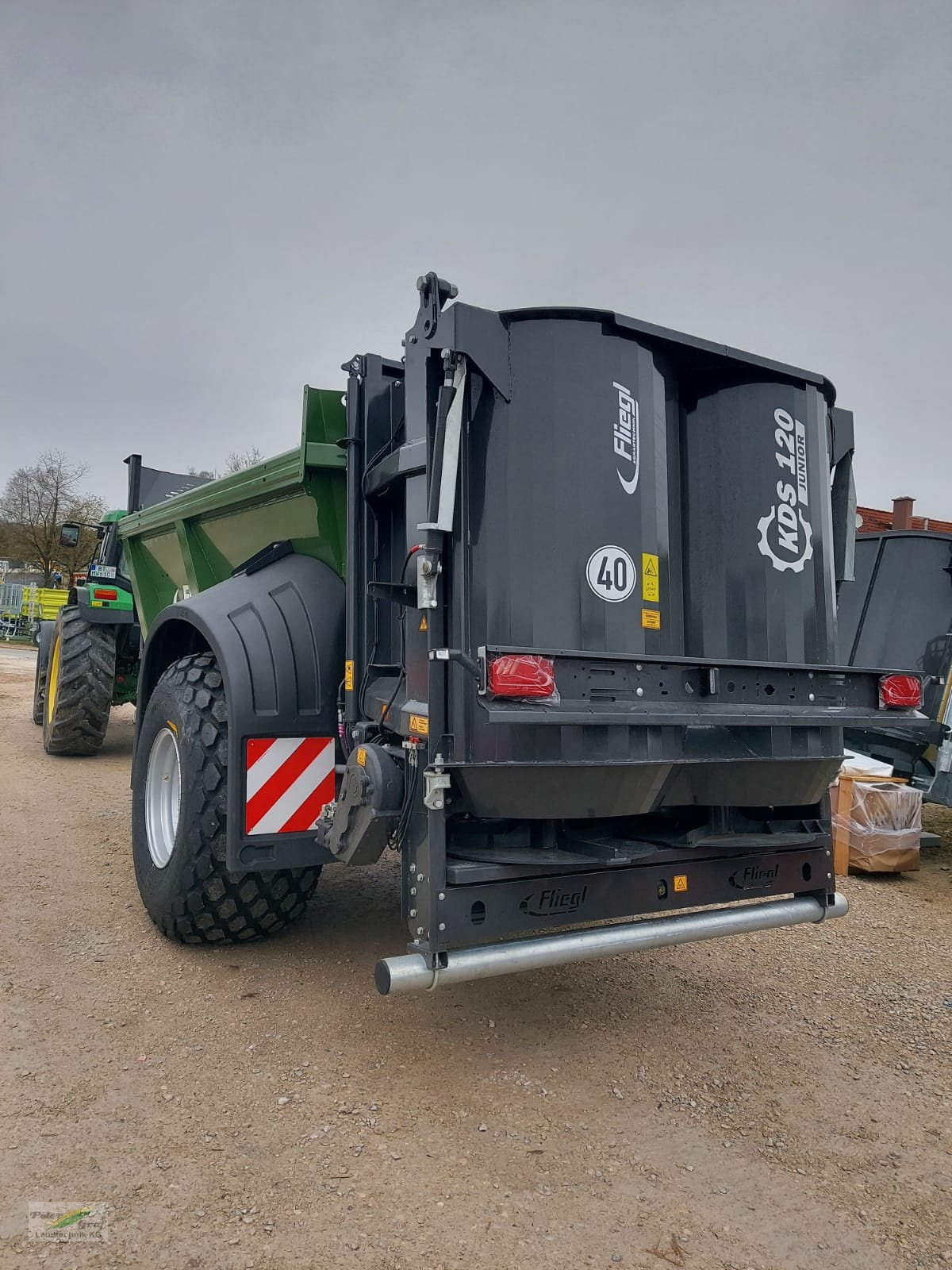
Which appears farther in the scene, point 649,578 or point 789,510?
point 789,510

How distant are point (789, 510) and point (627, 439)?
30.2 inches

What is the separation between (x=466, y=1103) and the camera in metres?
2.68

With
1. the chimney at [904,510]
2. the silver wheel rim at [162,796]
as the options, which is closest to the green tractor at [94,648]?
the silver wheel rim at [162,796]

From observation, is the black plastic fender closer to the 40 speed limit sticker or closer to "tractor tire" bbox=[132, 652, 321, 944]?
"tractor tire" bbox=[132, 652, 321, 944]

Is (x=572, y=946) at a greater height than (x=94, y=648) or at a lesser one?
lesser

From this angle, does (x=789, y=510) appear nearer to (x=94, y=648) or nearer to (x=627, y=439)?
(x=627, y=439)

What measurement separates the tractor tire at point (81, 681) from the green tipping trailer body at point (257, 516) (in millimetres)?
2088

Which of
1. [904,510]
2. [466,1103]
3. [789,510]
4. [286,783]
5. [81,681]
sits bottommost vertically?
[466,1103]

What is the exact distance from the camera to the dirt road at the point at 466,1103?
2090mm

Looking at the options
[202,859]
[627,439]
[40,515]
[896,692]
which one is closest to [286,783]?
[202,859]

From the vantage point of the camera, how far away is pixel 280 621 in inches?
142

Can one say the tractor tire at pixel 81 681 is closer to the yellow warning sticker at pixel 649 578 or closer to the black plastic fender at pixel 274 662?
the black plastic fender at pixel 274 662

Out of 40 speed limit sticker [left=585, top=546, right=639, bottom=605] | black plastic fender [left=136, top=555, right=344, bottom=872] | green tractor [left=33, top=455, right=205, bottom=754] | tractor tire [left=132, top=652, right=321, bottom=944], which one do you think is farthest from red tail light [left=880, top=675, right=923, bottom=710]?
green tractor [left=33, top=455, right=205, bottom=754]

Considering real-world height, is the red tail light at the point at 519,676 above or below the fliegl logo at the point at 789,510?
below
